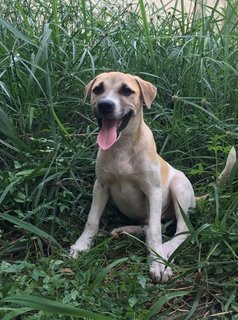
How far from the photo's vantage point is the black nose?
3586 millimetres

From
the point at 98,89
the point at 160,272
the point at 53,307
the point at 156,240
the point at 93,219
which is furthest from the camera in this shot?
the point at 93,219

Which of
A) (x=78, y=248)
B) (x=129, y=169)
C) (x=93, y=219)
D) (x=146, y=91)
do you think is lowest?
(x=78, y=248)

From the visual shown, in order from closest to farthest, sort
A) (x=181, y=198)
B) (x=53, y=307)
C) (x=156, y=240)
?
(x=53, y=307) < (x=156, y=240) < (x=181, y=198)

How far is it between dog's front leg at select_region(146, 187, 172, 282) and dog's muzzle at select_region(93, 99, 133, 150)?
0.50 meters

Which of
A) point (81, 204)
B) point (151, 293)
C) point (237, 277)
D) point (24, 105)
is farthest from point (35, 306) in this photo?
point (24, 105)

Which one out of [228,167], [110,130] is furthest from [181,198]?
[110,130]

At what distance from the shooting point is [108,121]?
3701mm

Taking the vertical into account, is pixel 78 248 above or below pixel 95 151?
below

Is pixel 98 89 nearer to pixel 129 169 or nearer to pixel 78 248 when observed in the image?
pixel 129 169

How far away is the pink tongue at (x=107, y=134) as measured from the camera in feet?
12.0

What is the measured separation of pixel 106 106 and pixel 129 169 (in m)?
0.51

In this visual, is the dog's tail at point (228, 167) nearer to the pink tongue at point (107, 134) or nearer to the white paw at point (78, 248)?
the pink tongue at point (107, 134)

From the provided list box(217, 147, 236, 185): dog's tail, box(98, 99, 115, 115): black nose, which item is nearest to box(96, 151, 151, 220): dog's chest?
box(98, 99, 115, 115): black nose

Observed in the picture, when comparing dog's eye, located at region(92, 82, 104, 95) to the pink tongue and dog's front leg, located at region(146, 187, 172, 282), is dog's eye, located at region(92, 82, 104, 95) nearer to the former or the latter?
the pink tongue
